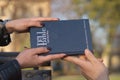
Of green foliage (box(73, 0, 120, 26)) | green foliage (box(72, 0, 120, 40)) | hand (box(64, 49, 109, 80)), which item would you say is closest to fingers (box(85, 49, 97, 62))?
hand (box(64, 49, 109, 80))

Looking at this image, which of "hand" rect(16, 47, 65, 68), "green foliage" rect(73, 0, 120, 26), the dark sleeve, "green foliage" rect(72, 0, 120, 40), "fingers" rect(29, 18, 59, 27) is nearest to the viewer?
the dark sleeve

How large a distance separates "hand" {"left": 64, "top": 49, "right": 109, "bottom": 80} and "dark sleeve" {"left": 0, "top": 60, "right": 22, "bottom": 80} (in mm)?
295

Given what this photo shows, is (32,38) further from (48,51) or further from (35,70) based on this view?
(35,70)

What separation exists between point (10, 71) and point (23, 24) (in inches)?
17.5

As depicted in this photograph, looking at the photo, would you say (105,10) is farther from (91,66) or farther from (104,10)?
(91,66)

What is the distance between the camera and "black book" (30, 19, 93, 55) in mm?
2451

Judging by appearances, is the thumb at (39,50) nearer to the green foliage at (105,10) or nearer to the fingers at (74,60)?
the fingers at (74,60)

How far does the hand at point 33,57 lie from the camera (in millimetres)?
2357

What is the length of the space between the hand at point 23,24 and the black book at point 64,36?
3 cm

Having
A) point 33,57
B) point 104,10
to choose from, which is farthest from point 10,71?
point 104,10

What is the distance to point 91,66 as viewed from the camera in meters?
2.46

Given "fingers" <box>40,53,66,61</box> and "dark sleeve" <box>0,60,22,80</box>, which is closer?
"dark sleeve" <box>0,60,22,80</box>

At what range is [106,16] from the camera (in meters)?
30.2

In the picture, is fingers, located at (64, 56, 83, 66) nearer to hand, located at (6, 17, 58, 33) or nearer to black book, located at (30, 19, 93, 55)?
black book, located at (30, 19, 93, 55)
